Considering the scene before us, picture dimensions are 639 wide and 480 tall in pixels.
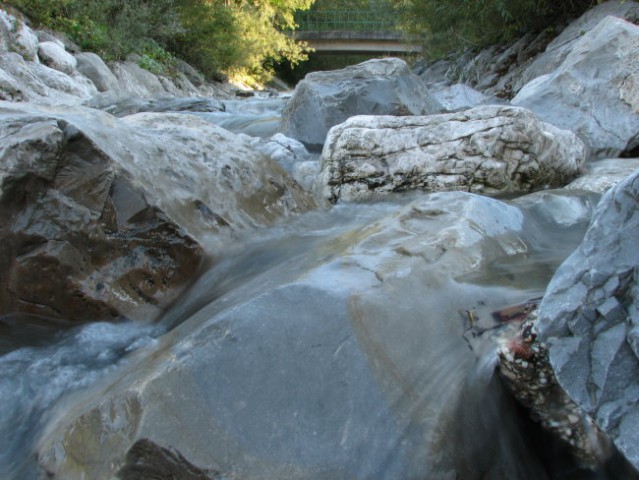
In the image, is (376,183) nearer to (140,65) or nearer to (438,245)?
(438,245)

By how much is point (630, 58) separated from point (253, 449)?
17.0ft

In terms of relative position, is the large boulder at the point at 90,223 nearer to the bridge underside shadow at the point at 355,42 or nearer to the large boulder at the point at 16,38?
the large boulder at the point at 16,38

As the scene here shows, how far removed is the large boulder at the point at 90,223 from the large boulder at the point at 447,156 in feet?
4.49

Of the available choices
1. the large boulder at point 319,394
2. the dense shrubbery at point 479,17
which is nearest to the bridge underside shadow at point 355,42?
the dense shrubbery at point 479,17

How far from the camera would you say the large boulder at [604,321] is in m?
1.19

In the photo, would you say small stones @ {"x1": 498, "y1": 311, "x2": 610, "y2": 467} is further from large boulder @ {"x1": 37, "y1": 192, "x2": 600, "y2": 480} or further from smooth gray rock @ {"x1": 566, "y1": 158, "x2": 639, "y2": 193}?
smooth gray rock @ {"x1": 566, "y1": 158, "x2": 639, "y2": 193}

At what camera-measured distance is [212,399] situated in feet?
4.86

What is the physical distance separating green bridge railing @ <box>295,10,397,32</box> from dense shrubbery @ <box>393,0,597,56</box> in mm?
13037

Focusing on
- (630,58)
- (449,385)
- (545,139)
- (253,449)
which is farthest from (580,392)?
(630,58)

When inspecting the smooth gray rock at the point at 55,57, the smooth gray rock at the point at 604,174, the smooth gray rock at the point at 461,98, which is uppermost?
the smooth gray rock at the point at 55,57

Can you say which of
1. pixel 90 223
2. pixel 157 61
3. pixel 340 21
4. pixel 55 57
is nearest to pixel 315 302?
pixel 90 223

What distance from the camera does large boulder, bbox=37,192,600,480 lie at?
4.53 feet

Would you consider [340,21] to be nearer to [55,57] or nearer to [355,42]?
[355,42]

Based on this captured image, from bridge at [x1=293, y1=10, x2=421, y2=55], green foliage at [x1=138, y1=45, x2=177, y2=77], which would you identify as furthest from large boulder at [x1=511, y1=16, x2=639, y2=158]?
bridge at [x1=293, y1=10, x2=421, y2=55]
